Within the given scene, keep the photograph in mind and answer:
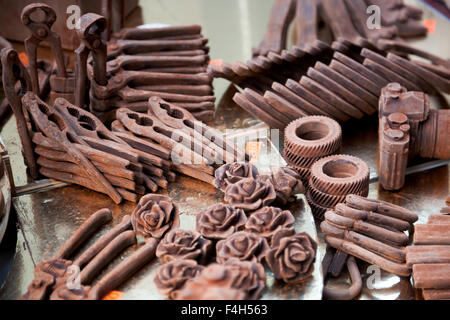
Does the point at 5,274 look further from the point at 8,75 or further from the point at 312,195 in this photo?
the point at 312,195

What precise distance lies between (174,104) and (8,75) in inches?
33.3

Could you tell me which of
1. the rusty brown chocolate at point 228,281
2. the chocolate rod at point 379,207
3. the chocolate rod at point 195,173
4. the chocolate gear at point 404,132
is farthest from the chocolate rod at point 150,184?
the chocolate gear at point 404,132

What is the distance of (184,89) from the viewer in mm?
3182

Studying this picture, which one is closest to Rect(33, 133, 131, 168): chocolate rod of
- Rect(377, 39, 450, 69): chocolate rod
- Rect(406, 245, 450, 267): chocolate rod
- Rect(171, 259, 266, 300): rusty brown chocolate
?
Rect(171, 259, 266, 300): rusty brown chocolate

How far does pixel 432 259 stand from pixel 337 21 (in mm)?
2140

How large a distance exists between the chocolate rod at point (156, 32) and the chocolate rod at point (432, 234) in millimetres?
1882

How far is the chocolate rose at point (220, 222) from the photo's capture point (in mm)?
2131

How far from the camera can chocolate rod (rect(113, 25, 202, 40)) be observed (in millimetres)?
3432

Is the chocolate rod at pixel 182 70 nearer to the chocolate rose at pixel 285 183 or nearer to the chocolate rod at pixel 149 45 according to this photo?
the chocolate rod at pixel 149 45

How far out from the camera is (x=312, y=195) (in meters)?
2.60

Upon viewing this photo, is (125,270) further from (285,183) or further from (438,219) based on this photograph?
(438,219)

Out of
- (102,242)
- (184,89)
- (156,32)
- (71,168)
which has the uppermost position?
(156,32)

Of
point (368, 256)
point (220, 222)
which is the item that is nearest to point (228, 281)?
→ point (220, 222)
